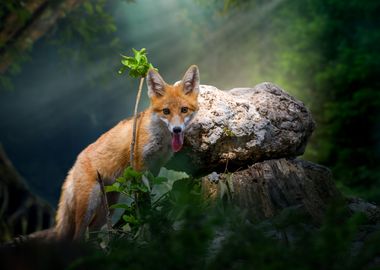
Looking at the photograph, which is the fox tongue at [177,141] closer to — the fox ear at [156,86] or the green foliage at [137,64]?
the fox ear at [156,86]

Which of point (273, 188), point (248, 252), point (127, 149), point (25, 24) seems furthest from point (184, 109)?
point (25, 24)

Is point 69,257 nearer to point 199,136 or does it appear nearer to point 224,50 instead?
point 199,136

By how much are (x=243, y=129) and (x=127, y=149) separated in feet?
3.38

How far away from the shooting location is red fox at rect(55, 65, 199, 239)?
343 centimetres

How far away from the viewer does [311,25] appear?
27.0 ft

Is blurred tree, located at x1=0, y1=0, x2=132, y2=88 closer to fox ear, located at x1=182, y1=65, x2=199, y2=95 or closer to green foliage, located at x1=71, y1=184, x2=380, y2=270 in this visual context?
fox ear, located at x1=182, y1=65, x2=199, y2=95

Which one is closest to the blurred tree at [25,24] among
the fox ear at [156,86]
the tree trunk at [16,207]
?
the tree trunk at [16,207]

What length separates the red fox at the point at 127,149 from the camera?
343 cm

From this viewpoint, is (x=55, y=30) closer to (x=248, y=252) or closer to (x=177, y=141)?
(x=177, y=141)

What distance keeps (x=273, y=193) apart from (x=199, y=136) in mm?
761

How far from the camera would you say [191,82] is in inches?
140

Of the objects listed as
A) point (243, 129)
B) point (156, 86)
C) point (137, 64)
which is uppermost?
point (137, 64)

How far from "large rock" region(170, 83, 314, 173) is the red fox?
17 cm

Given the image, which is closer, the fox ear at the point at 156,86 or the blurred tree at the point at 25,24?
the fox ear at the point at 156,86
